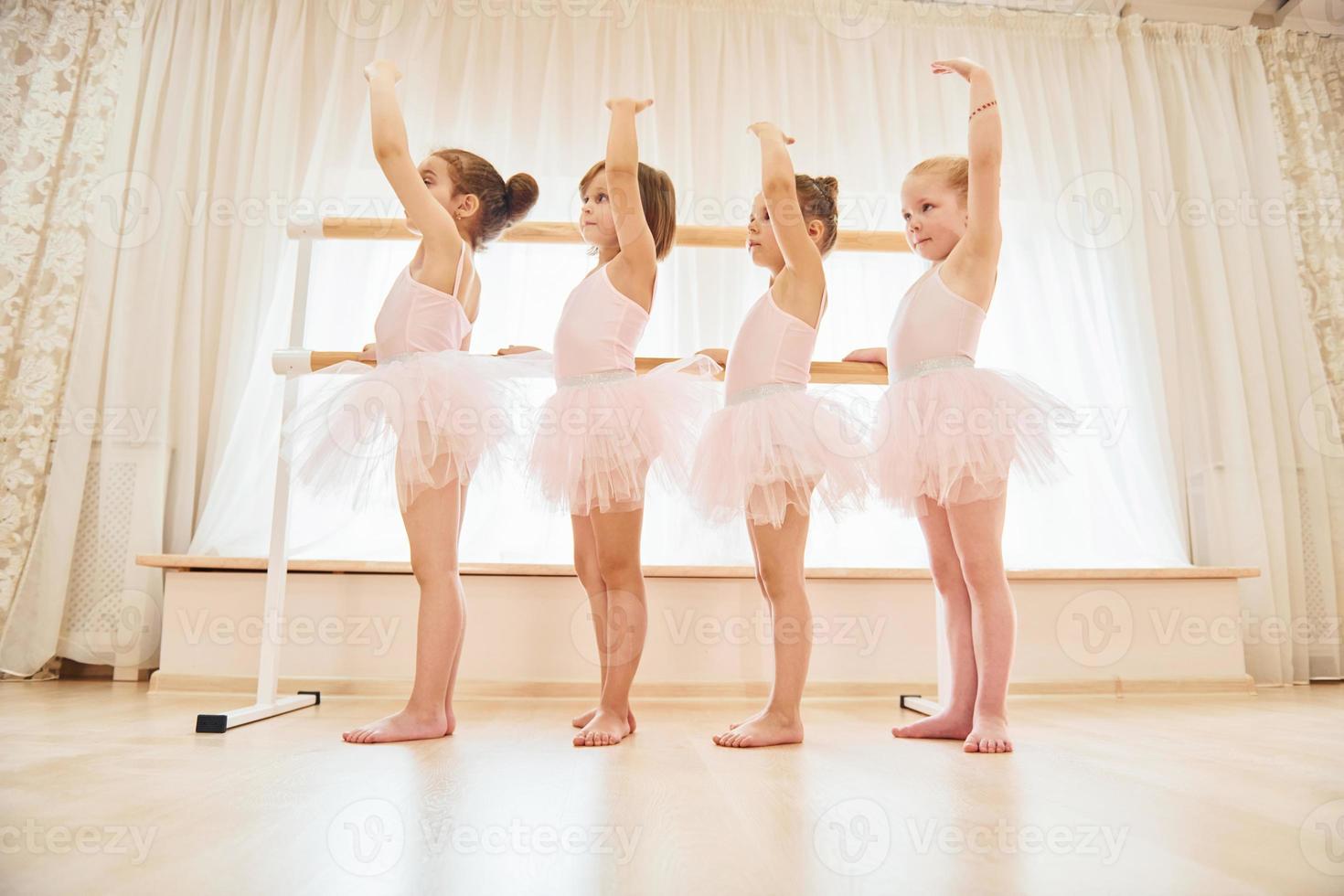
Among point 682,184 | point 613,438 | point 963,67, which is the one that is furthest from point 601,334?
point 682,184

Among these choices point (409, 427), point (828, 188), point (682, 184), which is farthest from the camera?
point (682, 184)

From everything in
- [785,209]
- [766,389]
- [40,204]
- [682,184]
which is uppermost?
[682,184]

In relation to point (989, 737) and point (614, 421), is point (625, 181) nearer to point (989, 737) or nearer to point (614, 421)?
point (614, 421)

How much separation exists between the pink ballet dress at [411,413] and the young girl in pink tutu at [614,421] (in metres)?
0.10

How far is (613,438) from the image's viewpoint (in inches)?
52.3

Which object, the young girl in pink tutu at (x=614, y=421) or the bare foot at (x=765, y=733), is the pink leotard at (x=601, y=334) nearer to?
the young girl in pink tutu at (x=614, y=421)

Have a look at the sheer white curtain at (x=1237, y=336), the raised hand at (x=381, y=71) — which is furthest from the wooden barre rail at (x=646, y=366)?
the sheer white curtain at (x=1237, y=336)

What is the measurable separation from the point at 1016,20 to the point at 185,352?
2.97 metres

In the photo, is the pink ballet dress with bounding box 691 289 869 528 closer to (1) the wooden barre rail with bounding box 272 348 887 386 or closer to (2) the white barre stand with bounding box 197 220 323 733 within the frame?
(1) the wooden barre rail with bounding box 272 348 887 386

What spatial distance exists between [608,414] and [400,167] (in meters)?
0.53

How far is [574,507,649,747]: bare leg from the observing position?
134cm

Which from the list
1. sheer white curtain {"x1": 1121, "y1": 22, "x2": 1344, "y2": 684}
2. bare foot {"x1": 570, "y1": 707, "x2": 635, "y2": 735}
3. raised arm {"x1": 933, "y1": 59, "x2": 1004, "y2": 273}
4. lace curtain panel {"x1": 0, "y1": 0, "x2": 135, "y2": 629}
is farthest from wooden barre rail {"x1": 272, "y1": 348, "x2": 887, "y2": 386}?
sheer white curtain {"x1": 1121, "y1": 22, "x2": 1344, "y2": 684}

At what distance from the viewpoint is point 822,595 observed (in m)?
2.11

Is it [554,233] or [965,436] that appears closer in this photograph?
[965,436]
